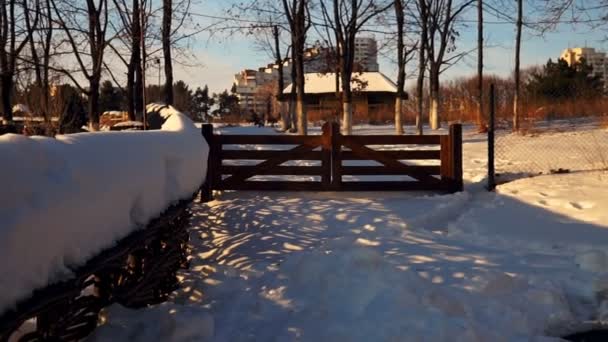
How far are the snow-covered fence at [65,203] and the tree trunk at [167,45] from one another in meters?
14.4

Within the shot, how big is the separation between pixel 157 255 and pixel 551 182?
23.2 ft

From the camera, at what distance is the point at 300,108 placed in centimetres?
2195

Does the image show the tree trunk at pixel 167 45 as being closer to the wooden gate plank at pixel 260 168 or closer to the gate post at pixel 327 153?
the wooden gate plank at pixel 260 168

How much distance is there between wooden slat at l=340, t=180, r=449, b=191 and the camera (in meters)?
9.54

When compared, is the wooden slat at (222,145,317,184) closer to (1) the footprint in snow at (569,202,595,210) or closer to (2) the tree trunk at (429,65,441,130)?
(1) the footprint in snow at (569,202,595,210)

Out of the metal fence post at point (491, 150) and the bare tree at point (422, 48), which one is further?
the bare tree at point (422, 48)

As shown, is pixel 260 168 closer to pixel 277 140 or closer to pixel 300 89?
pixel 277 140

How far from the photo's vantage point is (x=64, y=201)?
7.52ft

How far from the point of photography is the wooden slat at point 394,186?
9539 mm

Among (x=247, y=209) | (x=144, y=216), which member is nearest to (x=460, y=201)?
(x=247, y=209)

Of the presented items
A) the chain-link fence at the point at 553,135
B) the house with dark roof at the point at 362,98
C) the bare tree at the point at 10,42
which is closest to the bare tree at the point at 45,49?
the bare tree at the point at 10,42

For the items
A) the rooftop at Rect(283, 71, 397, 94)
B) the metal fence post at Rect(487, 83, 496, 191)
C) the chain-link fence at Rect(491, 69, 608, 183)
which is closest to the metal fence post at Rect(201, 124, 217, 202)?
the metal fence post at Rect(487, 83, 496, 191)

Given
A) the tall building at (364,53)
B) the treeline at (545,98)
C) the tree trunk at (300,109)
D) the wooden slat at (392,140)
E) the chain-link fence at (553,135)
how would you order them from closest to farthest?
the wooden slat at (392,140) < the chain-link fence at (553,135) < the tree trunk at (300,109) < the treeline at (545,98) < the tall building at (364,53)

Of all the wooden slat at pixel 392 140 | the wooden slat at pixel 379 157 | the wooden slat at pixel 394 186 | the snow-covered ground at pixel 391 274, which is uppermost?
the wooden slat at pixel 392 140
